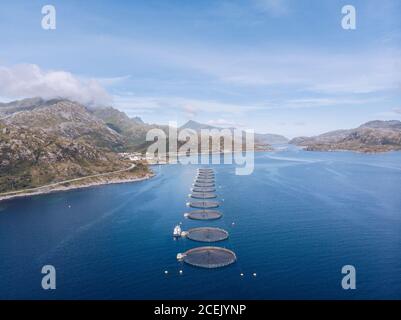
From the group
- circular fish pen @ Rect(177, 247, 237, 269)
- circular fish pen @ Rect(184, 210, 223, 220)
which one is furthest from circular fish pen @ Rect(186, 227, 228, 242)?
circular fish pen @ Rect(184, 210, 223, 220)

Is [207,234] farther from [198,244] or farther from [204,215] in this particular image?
[204,215]

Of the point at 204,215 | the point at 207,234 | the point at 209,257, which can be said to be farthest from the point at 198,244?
the point at 204,215

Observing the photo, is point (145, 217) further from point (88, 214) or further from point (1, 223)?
point (1, 223)

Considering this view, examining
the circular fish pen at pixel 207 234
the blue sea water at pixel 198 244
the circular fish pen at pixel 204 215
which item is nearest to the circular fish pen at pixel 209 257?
the blue sea water at pixel 198 244

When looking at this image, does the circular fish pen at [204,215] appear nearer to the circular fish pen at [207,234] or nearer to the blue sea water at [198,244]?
the blue sea water at [198,244]

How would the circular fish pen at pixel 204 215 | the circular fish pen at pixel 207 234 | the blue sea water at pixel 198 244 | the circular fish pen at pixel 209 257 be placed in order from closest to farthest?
the blue sea water at pixel 198 244 → the circular fish pen at pixel 209 257 → the circular fish pen at pixel 207 234 → the circular fish pen at pixel 204 215

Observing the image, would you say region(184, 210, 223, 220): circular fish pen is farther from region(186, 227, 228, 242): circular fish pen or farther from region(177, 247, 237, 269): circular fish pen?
region(177, 247, 237, 269): circular fish pen
